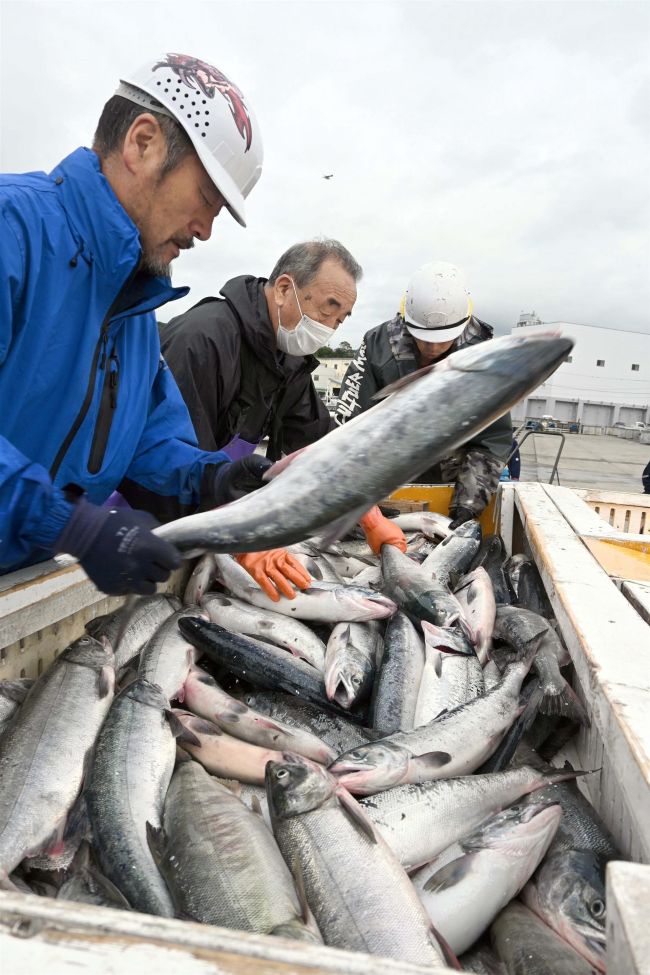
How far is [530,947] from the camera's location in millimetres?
1662

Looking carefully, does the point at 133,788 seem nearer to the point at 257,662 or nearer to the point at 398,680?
the point at 257,662

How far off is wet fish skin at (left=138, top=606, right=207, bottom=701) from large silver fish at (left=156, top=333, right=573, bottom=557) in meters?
1.07

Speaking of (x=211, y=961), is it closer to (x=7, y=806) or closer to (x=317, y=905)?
(x=317, y=905)

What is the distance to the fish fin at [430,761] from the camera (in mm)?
2201

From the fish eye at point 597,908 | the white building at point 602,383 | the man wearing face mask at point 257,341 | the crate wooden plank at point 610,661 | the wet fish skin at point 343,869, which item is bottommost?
the fish eye at point 597,908

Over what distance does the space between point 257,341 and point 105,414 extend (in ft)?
5.91

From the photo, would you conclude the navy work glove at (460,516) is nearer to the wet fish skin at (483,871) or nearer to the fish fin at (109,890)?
the wet fish skin at (483,871)

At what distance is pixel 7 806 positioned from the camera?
1860 mm

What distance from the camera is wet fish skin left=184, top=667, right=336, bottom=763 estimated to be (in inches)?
92.5

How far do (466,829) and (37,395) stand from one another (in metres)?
2.12

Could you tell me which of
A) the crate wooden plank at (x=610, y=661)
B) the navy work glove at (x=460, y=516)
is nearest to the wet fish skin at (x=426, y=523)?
the navy work glove at (x=460, y=516)

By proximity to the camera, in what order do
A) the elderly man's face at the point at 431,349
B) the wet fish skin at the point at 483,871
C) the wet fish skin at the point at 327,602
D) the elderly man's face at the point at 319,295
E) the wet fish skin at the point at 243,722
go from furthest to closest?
the elderly man's face at the point at 431,349, the elderly man's face at the point at 319,295, the wet fish skin at the point at 327,602, the wet fish skin at the point at 243,722, the wet fish skin at the point at 483,871

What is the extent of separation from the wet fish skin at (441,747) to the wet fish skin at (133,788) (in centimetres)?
62

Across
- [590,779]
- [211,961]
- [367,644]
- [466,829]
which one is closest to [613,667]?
[590,779]
